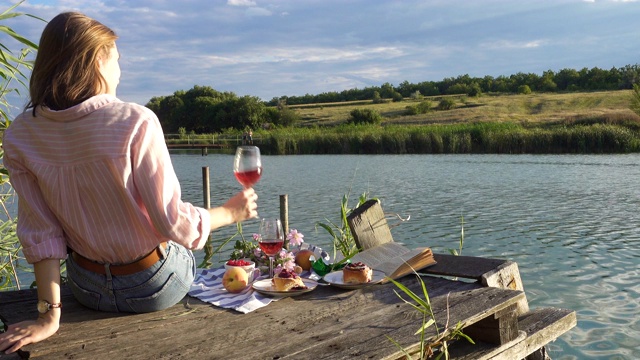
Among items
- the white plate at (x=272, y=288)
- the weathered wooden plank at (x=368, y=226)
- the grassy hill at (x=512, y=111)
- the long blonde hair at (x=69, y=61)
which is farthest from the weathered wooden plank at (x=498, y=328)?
the grassy hill at (x=512, y=111)

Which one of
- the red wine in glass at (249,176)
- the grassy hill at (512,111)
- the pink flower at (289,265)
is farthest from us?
the grassy hill at (512,111)

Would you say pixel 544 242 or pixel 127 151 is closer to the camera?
pixel 127 151

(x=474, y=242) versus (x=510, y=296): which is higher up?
(x=510, y=296)

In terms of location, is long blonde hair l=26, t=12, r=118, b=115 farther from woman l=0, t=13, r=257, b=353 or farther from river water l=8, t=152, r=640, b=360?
river water l=8, t=152, r=640, b=360

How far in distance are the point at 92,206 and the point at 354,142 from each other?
2686 cm

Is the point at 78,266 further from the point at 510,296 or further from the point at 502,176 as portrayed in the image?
the point at 502,176

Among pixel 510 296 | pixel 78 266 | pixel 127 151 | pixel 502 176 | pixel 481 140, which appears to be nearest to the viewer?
pixel 127 151

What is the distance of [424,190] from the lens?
15.0m

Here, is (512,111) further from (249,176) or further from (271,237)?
(249,176)

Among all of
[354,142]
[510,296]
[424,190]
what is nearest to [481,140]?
[354,142]

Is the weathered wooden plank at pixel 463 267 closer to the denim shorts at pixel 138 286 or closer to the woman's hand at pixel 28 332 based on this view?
the denim shorts at pixel 138 286

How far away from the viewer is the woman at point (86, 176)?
2064 millimetres

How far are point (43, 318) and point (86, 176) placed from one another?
0.50m

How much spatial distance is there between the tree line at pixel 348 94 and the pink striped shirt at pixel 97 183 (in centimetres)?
4694
